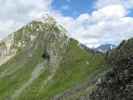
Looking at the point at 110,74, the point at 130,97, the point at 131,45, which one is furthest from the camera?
the point at 131,45

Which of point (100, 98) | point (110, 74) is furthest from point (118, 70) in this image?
point (100, 98)

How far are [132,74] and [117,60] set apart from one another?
399 cm

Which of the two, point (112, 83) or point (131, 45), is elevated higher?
point (131, 45)

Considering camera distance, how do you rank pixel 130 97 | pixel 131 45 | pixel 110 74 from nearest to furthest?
pixel 130 97 < pixel 110 74 < pixel 131 45

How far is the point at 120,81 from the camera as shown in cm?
2897

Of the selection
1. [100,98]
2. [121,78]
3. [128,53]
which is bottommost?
[100,98]

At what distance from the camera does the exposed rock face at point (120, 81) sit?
27.8 m

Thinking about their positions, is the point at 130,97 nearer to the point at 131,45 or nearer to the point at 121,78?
the point at 121,78

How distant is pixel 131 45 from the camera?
33312 millimetres

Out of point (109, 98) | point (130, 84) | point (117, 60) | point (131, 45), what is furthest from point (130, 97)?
point (131, 45)

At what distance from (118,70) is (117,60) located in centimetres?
187

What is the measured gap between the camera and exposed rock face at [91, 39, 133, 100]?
27837mm

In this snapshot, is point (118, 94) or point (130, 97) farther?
point (118, 94)

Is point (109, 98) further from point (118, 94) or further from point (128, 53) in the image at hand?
point (128, 53)
